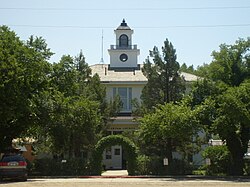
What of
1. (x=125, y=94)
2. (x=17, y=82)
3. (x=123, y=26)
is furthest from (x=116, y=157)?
(x=17, y=82)

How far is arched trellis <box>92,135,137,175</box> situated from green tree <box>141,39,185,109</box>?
4.44 meters

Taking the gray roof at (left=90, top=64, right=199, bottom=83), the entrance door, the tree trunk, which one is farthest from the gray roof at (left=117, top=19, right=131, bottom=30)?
the tree trunk

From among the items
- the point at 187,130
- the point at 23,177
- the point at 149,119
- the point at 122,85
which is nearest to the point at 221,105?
the point at 187,130

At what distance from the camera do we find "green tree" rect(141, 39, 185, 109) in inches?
1496

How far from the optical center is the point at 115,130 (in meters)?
44.8

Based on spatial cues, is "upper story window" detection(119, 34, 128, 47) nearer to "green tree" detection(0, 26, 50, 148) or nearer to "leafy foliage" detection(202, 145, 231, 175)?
"green tree" detection(0, 26, 50, 148)

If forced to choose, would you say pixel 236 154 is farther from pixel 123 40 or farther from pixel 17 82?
pixel 123 40

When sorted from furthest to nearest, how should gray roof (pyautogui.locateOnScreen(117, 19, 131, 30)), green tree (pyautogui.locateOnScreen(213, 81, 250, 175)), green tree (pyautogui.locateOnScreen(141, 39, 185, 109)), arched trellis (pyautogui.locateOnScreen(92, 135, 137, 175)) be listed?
gray roof (pyautogui.locateOnScreen(117, 19, 131, 30)) → green tree (pyautogui.locateOnScreen(141, 39, 185, 109)) → arched trellis (pyautogui.locateOnScreen(92, 135, 137, 175)) → green tree (pyautogui.locateOnScreen(213, 81, 250, 175))

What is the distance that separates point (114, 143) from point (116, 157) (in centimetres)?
1029

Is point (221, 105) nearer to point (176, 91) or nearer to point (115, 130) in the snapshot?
point (176, 91)

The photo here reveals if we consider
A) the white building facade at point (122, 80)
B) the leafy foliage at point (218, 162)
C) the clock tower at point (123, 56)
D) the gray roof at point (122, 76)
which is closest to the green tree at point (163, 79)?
the white building facade at point (122, 80)

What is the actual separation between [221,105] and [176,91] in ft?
25.0

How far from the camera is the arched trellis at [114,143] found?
3428cm

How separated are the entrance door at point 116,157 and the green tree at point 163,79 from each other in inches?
352
